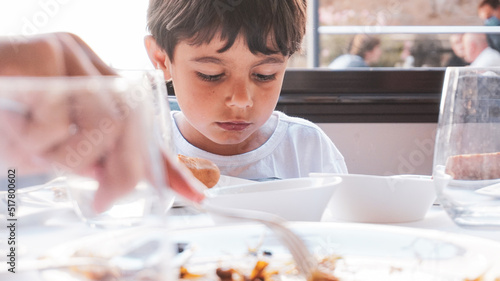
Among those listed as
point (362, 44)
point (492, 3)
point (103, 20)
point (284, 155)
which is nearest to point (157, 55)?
point (284, 155)

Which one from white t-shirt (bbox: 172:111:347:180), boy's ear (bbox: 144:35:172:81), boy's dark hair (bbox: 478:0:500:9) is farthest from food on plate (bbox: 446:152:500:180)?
boy's dark hair (bbox: 478:0:500:9)

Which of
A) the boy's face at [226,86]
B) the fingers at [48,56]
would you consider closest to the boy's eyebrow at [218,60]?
the boy's face at [226,86]

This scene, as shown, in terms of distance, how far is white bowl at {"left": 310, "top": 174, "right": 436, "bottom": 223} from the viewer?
588 millimetres

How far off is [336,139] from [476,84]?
1433mm

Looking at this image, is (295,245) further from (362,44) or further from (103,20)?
(362,44)

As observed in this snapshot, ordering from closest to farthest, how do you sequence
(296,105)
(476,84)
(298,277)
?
(298,277)
(476,84)
(296,105)

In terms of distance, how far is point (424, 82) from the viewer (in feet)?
6.36

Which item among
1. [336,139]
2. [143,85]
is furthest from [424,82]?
[143,85]

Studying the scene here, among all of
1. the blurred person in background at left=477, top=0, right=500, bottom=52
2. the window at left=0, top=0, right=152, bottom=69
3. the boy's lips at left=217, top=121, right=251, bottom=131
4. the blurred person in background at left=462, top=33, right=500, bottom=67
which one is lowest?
the boy's lips at left=217, top=121, right=251, bottom=131

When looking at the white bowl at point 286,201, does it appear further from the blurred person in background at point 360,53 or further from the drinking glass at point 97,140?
the blurred person in background at point 360,53

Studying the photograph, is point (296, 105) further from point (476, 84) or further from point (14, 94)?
point (14, 94)

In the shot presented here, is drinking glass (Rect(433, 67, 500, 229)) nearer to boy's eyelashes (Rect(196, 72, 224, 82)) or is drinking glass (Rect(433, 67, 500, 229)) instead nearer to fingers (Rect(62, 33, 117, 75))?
fingers (Rect(62, 33, 117, 75))

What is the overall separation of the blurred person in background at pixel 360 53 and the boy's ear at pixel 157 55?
0.78 m

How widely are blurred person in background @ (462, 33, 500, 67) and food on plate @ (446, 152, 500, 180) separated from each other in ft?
6.74
